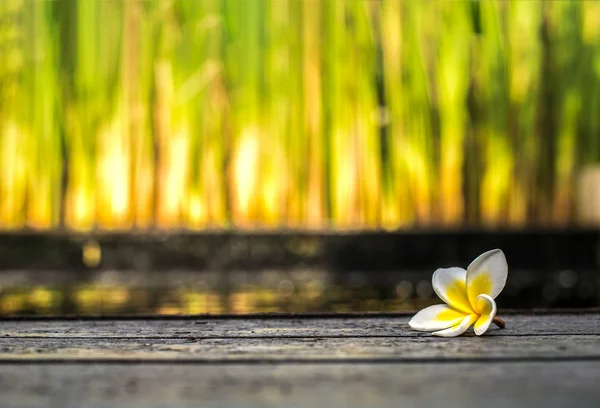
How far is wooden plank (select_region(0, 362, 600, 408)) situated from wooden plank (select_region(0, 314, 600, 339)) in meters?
0.24

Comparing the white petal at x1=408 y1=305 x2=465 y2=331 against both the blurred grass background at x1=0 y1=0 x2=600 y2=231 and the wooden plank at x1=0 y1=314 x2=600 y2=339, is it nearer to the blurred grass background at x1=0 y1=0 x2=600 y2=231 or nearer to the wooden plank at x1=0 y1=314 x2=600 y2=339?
the wooden plank at x1=0 y1=314 x2=600 y2=339

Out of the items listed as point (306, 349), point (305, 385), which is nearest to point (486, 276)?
point (306, 349)

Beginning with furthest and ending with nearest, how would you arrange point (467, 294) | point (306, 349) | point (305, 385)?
point (467, 294), point (306, 349), point (305, 385)

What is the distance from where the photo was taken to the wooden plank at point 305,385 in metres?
0.67

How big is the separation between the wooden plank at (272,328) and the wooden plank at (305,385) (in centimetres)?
24

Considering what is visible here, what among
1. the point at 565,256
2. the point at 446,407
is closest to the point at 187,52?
the point at 565,256

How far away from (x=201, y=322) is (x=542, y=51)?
223 centimetres

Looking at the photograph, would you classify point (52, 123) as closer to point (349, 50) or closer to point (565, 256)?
point (349, 50)

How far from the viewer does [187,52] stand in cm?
292

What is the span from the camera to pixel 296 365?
32.7 inches

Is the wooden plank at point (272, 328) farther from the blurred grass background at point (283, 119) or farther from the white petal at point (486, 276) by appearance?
the blurred grass background at point (283, 119)

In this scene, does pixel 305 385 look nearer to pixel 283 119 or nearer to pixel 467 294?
pixel 467 294

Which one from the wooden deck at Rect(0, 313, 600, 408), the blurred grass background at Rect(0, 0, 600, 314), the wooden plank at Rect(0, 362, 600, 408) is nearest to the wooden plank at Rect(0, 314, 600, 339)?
the wooden deck at Rect(0, 313, 600, 408)

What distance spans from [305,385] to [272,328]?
408mm
